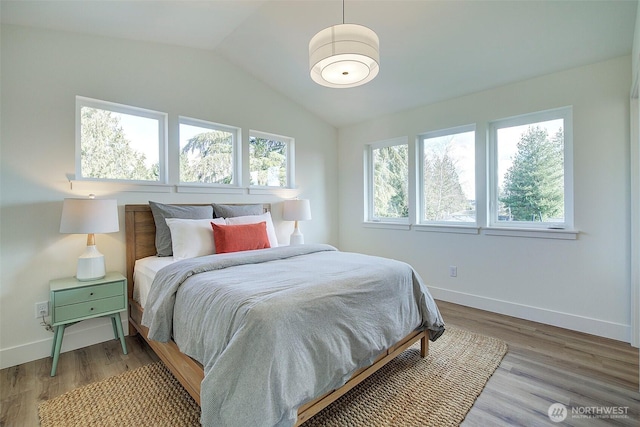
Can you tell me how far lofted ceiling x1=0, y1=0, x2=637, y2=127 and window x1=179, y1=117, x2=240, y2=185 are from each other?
0.80 metres

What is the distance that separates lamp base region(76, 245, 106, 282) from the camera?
7.19ft

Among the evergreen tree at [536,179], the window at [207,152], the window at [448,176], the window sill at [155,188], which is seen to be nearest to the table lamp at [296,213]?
the window sill at [155,188]

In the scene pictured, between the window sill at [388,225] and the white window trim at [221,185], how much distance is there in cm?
183

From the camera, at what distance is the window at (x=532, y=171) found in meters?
2.71

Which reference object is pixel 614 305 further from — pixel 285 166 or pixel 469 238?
pixel 285 166

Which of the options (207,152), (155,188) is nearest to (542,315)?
(207,152)

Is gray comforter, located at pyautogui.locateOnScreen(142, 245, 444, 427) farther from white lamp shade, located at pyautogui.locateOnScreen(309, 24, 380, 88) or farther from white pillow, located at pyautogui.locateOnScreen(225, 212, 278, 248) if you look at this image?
white lamp shade, located at pyautogui.locateOnScreen(309, 24, 380, 88)

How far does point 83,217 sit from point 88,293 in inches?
21.9

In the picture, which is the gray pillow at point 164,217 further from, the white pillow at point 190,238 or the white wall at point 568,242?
the white wall at point 568,242

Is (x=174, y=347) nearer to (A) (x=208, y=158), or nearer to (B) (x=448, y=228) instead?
(A) (x=208, y=158)

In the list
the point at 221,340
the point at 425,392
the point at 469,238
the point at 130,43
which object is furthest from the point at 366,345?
the point at 130,43

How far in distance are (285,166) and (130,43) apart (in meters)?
2.07

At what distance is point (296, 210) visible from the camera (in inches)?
144

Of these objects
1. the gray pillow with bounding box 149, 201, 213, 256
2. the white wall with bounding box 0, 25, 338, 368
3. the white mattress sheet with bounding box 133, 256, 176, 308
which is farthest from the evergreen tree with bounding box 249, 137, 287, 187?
the white mattress sheet with bounding box 133, 256, 176, 308
